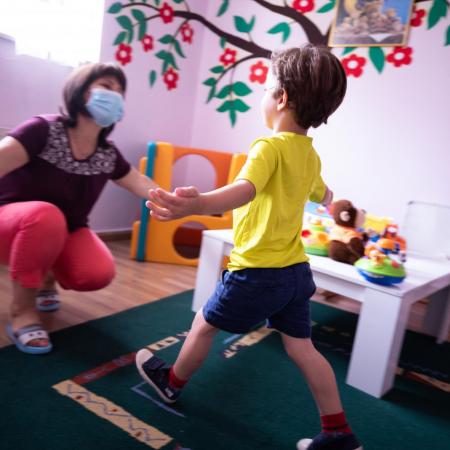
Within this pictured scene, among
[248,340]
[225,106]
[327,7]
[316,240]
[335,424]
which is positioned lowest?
[248,340]

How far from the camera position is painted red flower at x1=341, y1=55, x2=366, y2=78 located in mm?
2348

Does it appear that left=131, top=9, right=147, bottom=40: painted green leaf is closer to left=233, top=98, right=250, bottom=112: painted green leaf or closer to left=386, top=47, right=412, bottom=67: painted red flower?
left=233, top=98, right=250, bottom=112: painted green leaf

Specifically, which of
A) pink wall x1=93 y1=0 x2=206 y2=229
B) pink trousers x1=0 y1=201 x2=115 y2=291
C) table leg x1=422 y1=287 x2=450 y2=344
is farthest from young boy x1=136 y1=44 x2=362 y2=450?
pink wall x1=93 y1=0 x2=206 y2=229

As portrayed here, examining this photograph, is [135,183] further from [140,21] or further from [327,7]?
[327,7]

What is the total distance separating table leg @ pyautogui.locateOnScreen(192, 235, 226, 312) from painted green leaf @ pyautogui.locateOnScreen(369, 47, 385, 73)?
1.34 m

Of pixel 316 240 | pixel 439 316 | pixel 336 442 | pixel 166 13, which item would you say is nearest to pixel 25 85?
pixel 166 13

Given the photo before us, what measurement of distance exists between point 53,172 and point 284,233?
0.76 m

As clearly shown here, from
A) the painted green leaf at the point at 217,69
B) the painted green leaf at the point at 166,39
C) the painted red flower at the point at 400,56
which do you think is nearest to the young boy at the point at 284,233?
the painted red flower at the point at 400,56

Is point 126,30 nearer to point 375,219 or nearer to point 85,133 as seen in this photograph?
point 85,133

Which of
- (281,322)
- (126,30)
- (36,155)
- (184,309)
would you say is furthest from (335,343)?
(126,30)

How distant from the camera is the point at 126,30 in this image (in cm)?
239

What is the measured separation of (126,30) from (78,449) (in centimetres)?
209

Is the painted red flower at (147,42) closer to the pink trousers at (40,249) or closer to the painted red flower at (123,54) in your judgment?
the painted red flower at (123,54)

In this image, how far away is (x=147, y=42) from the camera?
252 cm
